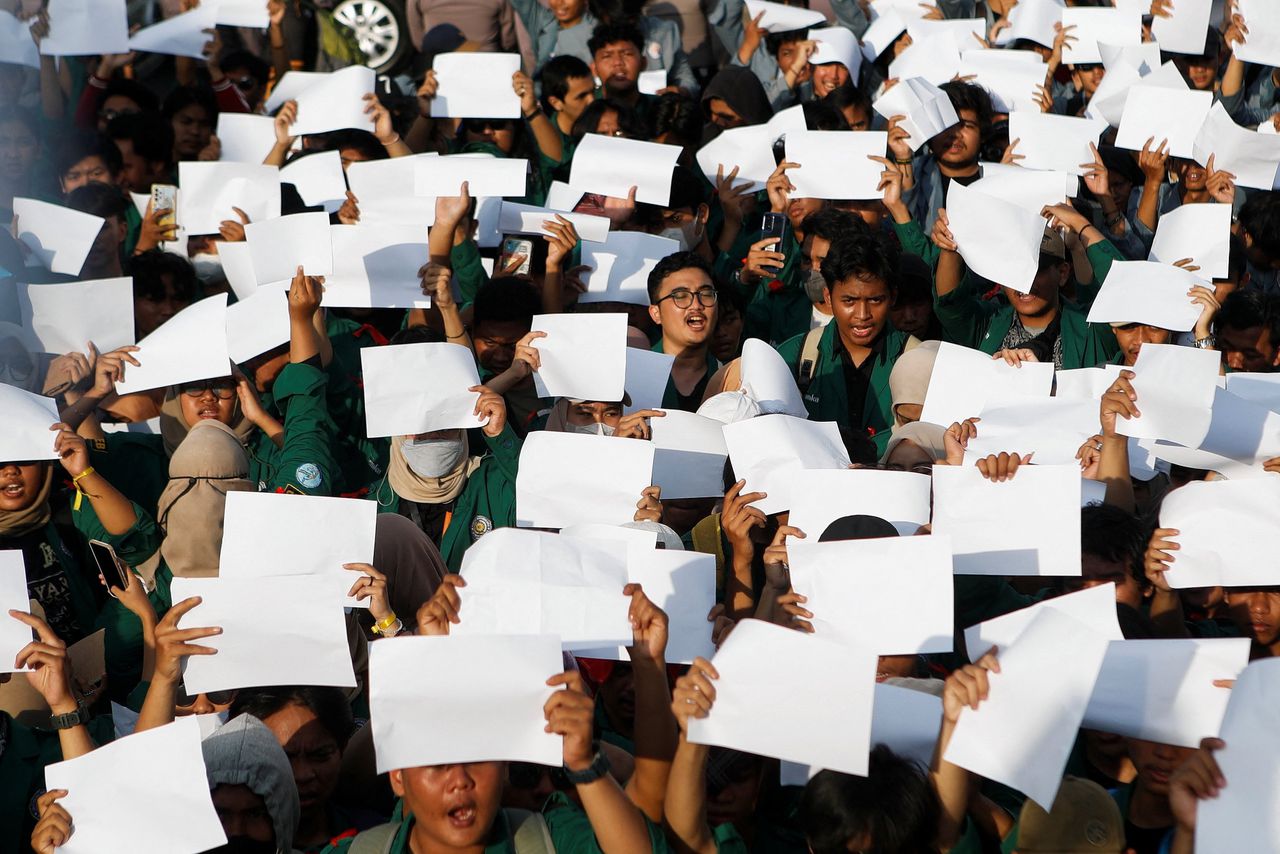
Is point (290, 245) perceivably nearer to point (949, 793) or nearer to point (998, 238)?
point (998, 238)

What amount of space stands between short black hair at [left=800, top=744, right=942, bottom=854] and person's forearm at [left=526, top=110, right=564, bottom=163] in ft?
17.6

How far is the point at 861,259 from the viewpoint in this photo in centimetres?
577

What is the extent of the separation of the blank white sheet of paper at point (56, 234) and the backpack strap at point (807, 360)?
10.9ft

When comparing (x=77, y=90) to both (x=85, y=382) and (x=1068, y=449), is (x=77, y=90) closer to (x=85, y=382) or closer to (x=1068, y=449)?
(x=85, y=382)

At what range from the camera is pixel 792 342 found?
20.2 feet

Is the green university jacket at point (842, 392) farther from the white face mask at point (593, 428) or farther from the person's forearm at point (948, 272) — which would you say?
the white face mask at point (593, 428)

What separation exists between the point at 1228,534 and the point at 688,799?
1964 mm

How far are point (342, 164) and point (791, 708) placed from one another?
5.24m

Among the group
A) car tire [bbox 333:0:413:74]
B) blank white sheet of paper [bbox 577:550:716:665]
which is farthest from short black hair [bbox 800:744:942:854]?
car tire [bbox 333:0:413:74]

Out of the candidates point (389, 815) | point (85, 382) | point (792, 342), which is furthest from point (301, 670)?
point (792, 342)

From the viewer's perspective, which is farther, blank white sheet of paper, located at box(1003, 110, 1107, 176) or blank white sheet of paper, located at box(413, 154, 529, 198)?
blank white sheet of paper, located at box(1003, 110, 1107, 176)

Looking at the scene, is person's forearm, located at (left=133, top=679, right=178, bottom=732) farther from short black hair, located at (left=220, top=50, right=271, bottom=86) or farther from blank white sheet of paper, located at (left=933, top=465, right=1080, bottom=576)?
short black hair, located at (left=220, top=50, right=271, bottom=86)

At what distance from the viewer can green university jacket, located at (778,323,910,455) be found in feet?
19.4

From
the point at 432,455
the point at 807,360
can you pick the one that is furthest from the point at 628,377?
A: the point at 807,360
